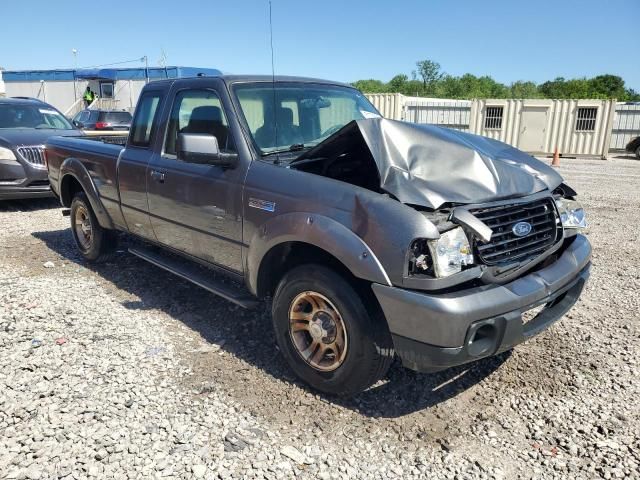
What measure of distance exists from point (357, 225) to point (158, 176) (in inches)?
87.4

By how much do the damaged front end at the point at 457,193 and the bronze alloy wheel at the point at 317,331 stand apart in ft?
2.12

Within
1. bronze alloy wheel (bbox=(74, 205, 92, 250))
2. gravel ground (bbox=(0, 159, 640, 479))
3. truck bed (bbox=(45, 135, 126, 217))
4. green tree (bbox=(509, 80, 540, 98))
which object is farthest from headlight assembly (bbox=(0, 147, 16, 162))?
green tree (bbox=(509, 80, 540, 98))

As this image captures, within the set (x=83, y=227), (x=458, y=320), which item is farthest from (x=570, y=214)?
(x=83, y=227)

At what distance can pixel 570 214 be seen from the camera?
335 centimetres

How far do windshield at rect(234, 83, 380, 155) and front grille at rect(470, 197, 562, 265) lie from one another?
5.16 feet

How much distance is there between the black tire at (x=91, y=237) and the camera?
556 centimetres

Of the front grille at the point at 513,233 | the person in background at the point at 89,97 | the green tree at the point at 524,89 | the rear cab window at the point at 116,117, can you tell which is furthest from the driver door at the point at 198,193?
the green tree at the point at 524,89

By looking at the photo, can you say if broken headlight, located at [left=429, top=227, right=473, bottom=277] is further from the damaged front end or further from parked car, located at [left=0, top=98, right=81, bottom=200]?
parked car, located at [left=0, top=98, right=81, bottom=200]

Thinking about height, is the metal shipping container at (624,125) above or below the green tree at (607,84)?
below

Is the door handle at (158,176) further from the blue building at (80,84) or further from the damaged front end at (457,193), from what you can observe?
the blue building at (80,84)

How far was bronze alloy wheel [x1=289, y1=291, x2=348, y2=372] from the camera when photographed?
2.96 metres

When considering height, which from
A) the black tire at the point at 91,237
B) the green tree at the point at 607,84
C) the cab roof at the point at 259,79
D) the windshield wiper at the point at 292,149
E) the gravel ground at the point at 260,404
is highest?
the green tree at the point at 607,84

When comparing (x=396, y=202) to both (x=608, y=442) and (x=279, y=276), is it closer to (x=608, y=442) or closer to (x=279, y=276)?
(x=279, y=276)

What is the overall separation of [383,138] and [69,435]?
246 centimetres
